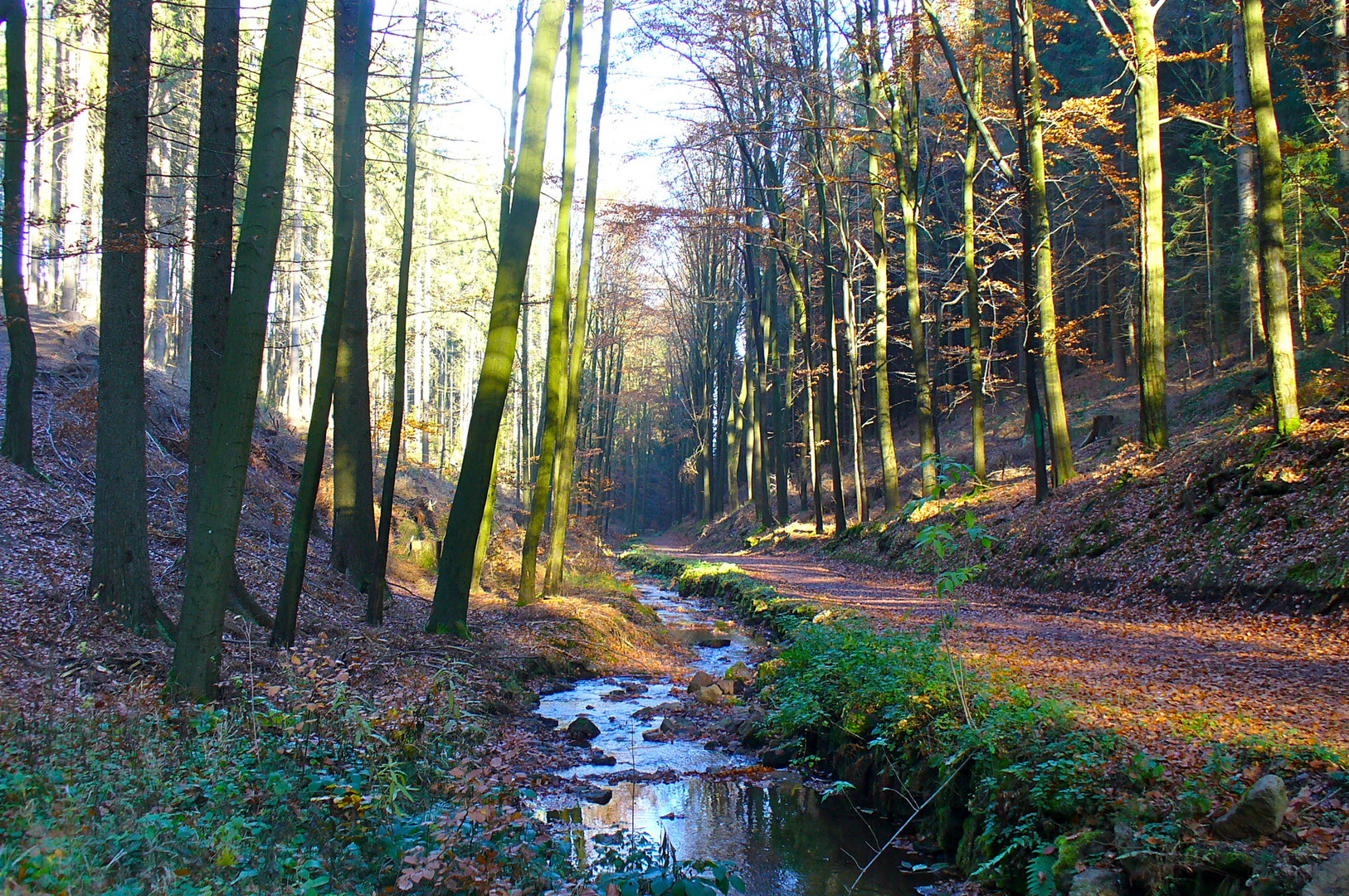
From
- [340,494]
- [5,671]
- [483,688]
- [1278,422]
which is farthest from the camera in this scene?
[340,494]

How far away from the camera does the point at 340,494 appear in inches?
463

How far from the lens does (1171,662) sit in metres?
7.00

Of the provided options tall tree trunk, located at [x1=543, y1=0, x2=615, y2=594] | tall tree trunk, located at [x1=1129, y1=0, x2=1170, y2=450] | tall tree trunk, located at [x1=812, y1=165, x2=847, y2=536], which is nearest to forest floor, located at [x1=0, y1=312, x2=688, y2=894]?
tall tree trunk, located at [x1=543, y1=0, x2=615, y2=594]

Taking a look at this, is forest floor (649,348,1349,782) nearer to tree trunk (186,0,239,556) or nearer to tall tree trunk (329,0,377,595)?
tree trunk (186,0,239,556)

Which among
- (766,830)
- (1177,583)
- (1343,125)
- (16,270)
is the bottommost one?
(766,830)

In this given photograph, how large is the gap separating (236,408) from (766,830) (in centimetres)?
480

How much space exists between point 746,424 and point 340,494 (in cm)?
2891

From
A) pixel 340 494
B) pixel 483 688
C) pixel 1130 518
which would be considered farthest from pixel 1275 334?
pixel 340 494

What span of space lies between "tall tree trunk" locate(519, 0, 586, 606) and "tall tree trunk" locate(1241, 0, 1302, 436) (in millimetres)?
Answer: 9387

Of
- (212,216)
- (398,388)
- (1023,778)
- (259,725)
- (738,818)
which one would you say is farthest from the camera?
(398,388)

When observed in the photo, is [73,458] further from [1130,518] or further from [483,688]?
[1130,518]

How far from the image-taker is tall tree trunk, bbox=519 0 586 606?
1288cm

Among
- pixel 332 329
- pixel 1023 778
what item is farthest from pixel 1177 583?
pixel 332 329

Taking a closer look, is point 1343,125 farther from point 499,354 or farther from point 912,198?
point 499,354
